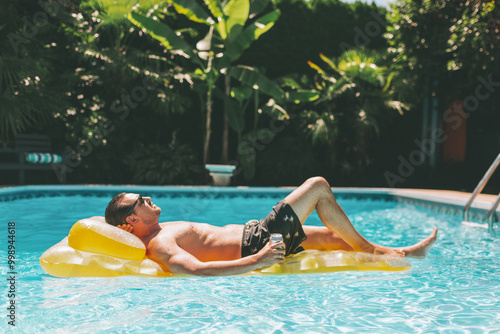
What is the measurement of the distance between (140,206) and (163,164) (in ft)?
22.6

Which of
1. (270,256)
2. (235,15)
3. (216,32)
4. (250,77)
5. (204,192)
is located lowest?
(204,192)

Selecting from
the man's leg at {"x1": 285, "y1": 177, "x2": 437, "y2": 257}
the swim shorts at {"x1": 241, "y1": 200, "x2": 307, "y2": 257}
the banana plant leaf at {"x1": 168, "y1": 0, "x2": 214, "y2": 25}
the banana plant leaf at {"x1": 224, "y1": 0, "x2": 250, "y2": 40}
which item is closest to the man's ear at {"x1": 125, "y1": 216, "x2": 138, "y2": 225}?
the swim shorts at {"x1": 241, "y1": 200, "x2": 307, "y2": 257}

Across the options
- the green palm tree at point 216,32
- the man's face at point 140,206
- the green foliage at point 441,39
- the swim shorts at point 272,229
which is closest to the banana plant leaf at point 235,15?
the green palm tree at point 216,32

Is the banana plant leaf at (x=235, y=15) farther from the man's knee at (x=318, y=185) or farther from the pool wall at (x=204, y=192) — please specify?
the man's knee at (x=318, y=185)

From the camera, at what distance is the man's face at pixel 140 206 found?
2926mm

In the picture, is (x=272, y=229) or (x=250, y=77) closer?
(x=272, y=229)

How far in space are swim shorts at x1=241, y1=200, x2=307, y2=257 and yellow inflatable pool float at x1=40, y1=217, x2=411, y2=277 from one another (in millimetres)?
176

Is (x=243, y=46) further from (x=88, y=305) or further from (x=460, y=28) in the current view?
(x=88, y=305)

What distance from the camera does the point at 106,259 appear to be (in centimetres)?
294

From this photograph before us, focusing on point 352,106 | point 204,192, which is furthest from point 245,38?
point 204,192

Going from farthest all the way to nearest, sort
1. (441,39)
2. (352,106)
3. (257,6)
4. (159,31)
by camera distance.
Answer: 1. (352,106)
2. (257,6)
3. (441,39)
4. (159,31)

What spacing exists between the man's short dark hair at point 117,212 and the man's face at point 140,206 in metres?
0.04

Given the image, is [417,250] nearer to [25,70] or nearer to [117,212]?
[117,212]

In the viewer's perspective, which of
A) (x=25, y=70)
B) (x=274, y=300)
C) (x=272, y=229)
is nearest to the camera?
(x=274, y=300)
